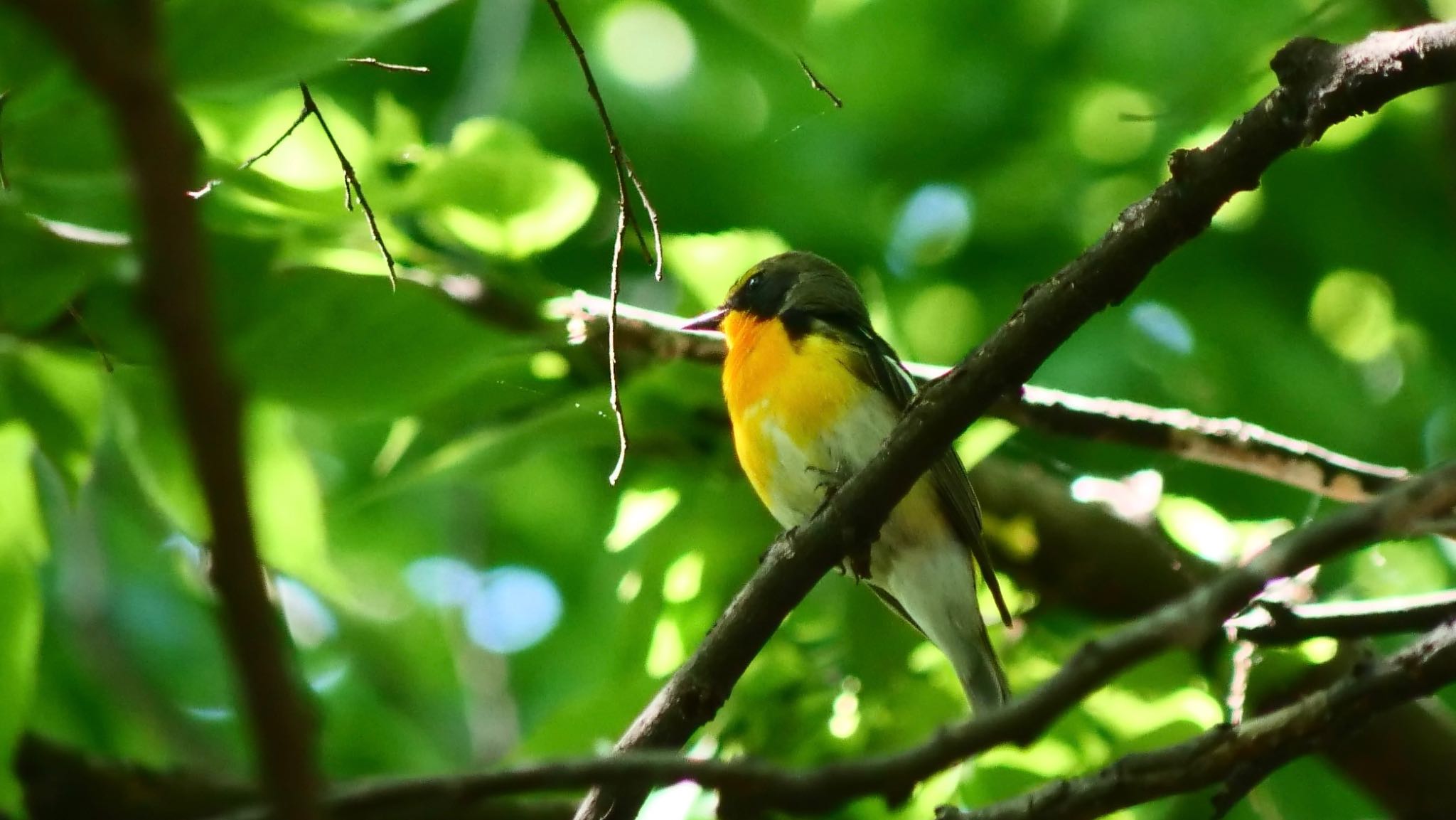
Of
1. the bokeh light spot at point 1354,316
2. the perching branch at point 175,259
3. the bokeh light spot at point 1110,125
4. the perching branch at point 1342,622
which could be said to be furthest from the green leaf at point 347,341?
the bokeh light spot at point 1354,316

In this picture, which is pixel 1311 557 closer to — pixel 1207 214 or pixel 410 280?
pixel 1207 214

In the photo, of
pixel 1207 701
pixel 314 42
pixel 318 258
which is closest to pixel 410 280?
pixel 318 258

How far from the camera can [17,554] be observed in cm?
257

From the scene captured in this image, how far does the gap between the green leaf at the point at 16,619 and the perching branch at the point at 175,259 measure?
207 centimetres

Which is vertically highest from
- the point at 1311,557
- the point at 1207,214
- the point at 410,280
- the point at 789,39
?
the point at 410,280

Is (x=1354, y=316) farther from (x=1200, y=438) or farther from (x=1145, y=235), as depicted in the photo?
(x=1145, y=235)

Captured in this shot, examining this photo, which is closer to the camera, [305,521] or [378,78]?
[305,521]

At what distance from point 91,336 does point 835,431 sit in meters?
2.08

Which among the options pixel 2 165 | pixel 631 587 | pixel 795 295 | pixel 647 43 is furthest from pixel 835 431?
pixel 2 165

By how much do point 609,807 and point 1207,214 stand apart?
138 cm

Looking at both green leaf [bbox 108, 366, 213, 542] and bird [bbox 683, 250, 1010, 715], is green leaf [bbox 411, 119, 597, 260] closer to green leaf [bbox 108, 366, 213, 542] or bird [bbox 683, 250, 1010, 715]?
bird [bbox 683, 250, 1010, 715]

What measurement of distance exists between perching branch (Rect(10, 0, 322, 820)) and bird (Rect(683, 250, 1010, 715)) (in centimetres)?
278

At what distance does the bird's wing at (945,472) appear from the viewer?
3.53 metres

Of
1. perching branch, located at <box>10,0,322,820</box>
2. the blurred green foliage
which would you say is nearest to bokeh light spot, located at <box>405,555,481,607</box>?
the blurred green foliage
